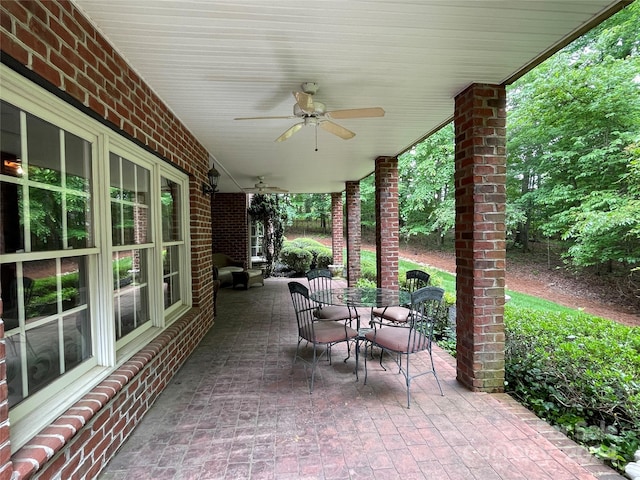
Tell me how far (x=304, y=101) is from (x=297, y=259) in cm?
804

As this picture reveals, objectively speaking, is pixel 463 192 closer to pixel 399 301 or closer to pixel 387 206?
pixel 399 301

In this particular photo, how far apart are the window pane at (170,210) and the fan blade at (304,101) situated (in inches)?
67.5

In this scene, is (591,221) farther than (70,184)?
Yes

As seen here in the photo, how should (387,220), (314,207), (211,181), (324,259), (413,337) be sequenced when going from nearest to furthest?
(413,337) < (211,181) < (387,220) < (324,259) < (314,207)

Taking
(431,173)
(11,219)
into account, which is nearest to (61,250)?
(11,219)

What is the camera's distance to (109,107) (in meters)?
1.89

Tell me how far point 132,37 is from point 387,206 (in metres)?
3.93

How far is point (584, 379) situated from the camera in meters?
2.27

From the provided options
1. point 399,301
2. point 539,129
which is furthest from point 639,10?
point 399,301

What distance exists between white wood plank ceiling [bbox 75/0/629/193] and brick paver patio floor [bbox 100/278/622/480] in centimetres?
254

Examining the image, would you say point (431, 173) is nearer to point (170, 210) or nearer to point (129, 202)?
point (170, 210)

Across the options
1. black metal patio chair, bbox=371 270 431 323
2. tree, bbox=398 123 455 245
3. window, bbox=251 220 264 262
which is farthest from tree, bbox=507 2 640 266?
window, bbox=251 220 264 262

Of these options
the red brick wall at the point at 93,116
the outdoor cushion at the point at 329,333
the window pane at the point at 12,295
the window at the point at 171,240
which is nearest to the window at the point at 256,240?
the window at the point at 171,240

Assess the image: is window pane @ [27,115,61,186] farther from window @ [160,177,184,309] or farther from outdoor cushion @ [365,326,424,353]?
outdoor cushion @ [365,326,424,353]
